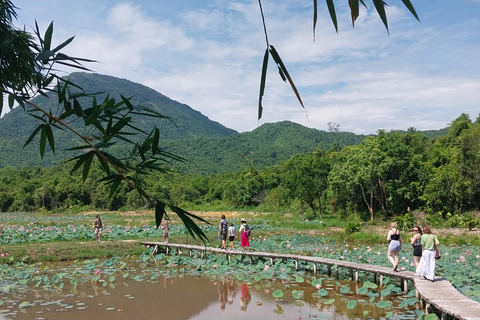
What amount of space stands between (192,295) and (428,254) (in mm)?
4242

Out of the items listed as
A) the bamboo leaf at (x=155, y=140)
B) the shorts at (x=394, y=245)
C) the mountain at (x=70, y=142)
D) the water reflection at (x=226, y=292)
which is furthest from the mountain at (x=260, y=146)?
the bamboo leaf at (x=155, y=140)

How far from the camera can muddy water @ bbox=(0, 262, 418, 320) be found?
6.80m

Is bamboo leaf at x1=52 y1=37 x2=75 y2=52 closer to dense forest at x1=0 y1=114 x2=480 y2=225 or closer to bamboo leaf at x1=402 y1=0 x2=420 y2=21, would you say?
bamboo leaf at x1=402 y1=0 x2=420 y2=21

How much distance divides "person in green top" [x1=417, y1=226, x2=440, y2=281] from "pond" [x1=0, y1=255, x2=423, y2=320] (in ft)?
1.65

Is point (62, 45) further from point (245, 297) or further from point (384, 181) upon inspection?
point (384, 181)

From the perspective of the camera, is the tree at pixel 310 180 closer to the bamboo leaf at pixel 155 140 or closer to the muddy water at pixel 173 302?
the muddy water at pixel 173 302

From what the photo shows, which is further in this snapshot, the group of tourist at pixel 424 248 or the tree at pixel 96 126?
the group of tourist at pixel 424 248

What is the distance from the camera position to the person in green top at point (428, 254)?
7016 millimetres

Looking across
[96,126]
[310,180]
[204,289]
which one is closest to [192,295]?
[204,289]

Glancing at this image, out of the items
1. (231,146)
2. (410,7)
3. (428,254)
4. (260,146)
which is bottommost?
(428,254)

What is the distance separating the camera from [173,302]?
7766mm

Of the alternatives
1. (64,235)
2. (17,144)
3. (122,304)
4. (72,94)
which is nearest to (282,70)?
(72,94)

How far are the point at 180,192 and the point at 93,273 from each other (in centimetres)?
3421

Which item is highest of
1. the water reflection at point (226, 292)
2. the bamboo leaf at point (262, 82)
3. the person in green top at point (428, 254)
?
the bamboo leaf at point (262, 82)
